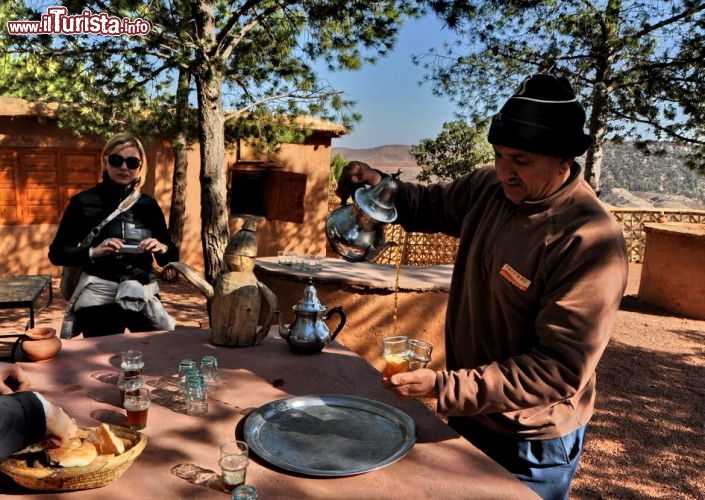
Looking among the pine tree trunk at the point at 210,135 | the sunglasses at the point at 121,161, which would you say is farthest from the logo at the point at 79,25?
the sunglasses at the point at 121,161

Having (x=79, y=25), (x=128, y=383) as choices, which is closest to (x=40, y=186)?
(x=79, y=25)

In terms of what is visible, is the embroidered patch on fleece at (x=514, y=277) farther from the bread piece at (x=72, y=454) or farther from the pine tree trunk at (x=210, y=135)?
the pine tree trunk at (x=210, y=135)

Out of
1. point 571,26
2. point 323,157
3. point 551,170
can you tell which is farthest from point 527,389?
point 323,157

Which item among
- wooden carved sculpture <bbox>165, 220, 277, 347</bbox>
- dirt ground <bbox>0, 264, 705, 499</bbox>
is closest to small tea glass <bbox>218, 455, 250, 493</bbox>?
wooden carved sculpture <bbox>165, 220, 277, 347</bbox>

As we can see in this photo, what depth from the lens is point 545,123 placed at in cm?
142

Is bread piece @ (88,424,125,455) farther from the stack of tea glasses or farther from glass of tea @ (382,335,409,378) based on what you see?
glass of tea @ (382,335,409,378)

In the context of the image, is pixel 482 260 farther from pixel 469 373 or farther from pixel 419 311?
pixel 419 311

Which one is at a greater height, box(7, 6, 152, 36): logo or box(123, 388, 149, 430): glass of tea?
box(7, 6, 152, 36): logo

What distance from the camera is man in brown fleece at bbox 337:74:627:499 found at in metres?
1.34

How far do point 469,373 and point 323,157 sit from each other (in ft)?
28.1

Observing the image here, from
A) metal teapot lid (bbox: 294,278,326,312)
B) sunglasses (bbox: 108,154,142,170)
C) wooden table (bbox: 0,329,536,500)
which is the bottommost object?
wooden table (bbox: 0,329,536,500)

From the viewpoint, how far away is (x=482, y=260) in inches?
65.1

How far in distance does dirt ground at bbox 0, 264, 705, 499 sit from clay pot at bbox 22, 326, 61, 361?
9.22 ft

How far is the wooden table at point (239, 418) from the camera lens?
49.5 inches
